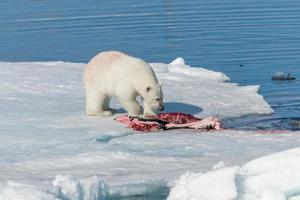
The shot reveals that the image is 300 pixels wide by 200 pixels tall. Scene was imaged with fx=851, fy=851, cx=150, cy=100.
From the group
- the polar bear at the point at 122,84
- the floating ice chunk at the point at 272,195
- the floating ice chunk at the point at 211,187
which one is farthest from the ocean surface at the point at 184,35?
the floating ice chunk at the point at 272,195

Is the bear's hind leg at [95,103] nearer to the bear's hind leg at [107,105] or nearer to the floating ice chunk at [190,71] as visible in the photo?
the bear's hind leg at [107,105]

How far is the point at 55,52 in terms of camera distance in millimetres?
17641

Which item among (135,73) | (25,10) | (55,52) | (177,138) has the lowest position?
(177,138)

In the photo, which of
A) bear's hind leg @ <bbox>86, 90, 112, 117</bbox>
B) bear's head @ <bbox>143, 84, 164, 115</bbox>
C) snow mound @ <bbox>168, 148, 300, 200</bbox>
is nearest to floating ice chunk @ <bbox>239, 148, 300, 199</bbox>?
snow mound @ <bbox>168, 148, 300, 200</bbox>

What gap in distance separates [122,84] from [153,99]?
0.40 m

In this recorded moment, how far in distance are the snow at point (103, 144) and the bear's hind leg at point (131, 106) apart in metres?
0.33

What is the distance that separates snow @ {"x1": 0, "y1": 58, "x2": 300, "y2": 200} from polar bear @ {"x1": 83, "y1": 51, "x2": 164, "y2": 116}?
32 cm

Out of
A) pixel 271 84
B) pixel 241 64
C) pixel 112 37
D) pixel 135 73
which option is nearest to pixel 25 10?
pixel 112 37

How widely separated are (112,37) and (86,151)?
11.3 metres

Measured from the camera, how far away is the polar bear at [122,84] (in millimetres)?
9445

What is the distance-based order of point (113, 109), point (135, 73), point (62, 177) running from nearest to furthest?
point (62, 177), point (135, 73), point (113, 109)

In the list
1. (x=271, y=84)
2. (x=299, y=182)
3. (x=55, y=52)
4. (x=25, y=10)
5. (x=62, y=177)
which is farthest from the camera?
(x=25, y=10)

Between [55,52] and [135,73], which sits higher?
[55,52]

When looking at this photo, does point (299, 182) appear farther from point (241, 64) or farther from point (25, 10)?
point (25, 10)
